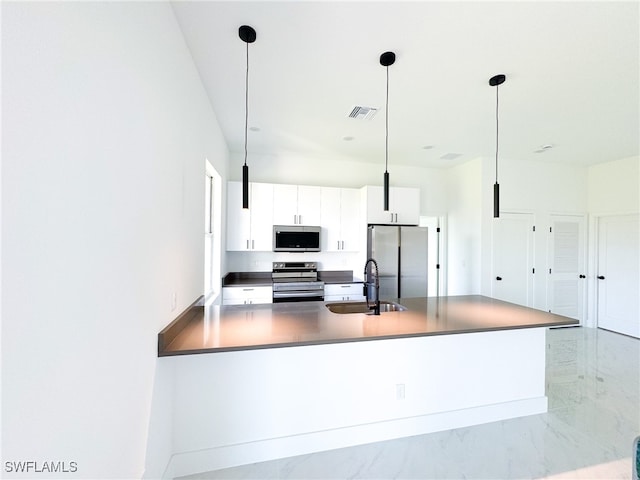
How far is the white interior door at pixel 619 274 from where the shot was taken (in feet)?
14.6

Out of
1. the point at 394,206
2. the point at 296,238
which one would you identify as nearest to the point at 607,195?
the point at 394,206

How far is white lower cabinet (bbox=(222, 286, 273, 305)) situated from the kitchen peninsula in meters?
1.47

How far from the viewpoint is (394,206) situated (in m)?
4.44

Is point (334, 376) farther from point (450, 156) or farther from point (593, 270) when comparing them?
point (593, 270)

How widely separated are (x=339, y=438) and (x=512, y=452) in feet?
4.03

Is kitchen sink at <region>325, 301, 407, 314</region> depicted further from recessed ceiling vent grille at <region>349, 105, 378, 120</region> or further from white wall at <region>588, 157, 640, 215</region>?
white wall at <region>588, 157, 640, 215</region>

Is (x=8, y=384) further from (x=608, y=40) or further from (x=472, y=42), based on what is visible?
(x=608, y=40)

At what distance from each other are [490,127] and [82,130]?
3.86m

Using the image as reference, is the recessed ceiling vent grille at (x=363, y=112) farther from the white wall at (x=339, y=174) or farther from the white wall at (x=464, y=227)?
the white wall at (x=464, y=227)

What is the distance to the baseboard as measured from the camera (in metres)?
1.74

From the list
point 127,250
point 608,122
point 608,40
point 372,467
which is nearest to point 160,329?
point 127,250

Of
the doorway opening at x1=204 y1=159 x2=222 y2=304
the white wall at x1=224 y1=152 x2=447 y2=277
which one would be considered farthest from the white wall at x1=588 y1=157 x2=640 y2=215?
the doorway opening at x1=204 y1=159 x2=222 y2=304

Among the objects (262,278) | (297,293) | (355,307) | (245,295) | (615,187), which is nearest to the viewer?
(355,307)

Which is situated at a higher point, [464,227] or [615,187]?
[615,187]
